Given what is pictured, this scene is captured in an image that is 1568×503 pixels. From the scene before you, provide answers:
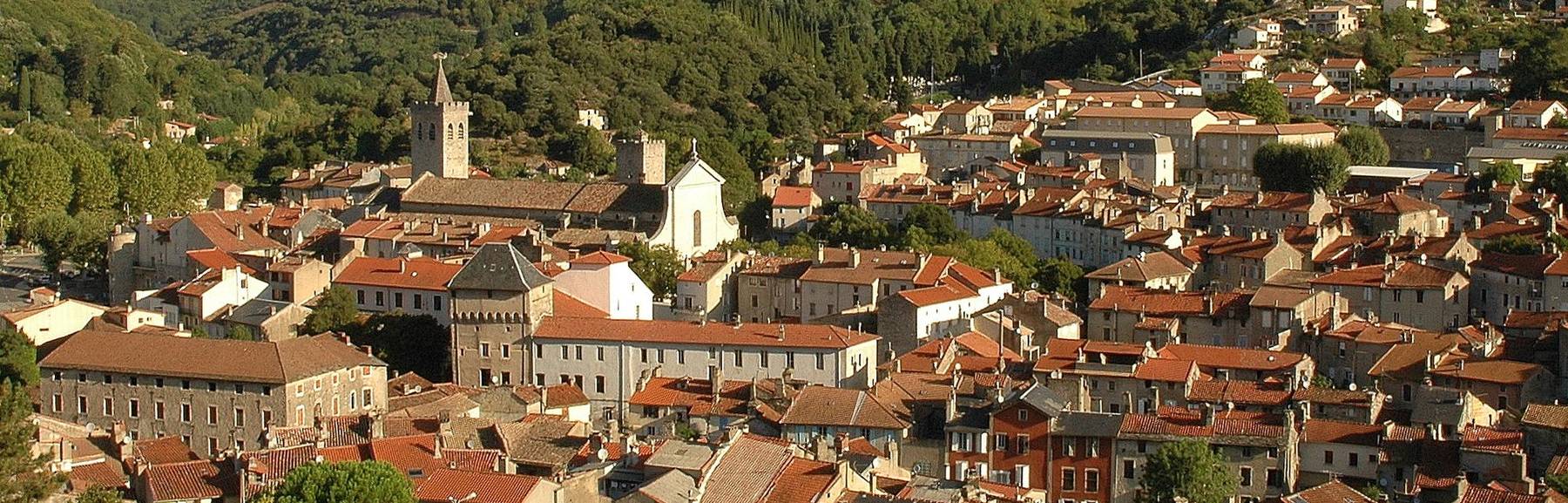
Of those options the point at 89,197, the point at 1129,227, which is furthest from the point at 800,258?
the point at 89,197

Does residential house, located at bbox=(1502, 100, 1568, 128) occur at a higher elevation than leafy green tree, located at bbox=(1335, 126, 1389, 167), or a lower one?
higher

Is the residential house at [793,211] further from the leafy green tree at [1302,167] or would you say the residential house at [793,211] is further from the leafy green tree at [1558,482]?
the leafy green tree at [1558,482]

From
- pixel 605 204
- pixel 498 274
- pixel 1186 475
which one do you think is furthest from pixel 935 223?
pixel 1186 475

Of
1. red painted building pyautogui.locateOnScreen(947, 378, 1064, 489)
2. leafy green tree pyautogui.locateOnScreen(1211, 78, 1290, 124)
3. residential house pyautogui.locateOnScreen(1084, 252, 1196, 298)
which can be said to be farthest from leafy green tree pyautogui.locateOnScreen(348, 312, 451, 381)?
leafy green tree pyautogui.locateOnScreen(1211, 78, 1290, 124)

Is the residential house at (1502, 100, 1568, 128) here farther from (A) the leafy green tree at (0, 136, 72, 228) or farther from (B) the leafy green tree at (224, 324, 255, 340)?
(A) the leafy green tree at (0, 136, 72, 228)

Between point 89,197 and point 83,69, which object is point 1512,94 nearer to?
point 89,197

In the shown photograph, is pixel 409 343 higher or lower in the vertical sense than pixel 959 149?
lower

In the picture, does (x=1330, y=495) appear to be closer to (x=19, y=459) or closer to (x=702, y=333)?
(x=702, y=333)

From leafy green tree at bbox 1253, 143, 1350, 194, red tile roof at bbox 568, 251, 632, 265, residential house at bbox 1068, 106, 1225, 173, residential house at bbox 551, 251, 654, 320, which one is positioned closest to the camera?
residential house at bbox 551, 251, 654, 320
